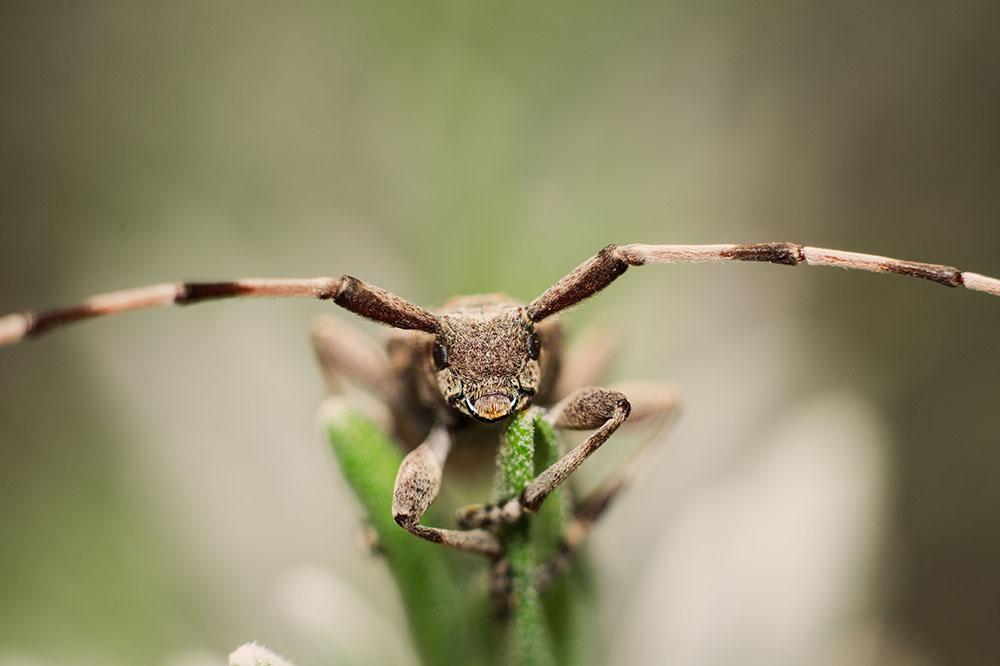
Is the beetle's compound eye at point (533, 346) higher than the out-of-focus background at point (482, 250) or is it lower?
lower

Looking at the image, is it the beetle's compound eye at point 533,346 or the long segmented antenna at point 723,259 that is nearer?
the long segmented antenna at point 723,259

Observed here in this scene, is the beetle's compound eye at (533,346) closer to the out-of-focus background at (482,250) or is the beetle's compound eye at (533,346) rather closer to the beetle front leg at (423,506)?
the beetle front leg at (423,506)

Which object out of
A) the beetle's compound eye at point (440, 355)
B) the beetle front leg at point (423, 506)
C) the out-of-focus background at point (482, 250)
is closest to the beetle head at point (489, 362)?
the beetle's compound eye at point (440, 355)

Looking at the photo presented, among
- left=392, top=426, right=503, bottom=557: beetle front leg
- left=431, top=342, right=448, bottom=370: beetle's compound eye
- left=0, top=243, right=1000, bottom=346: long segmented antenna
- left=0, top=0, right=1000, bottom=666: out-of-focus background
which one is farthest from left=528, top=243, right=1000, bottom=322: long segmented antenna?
left=0, top=0, right=1000, bottom=666: out-of-focus background

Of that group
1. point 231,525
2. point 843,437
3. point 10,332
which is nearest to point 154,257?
point 231,525

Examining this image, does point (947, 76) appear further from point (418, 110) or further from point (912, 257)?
point (418, 110)

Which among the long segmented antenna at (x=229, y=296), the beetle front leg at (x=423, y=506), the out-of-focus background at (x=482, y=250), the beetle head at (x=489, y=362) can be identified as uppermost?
the out-of-focus background at (x=482, y=250)

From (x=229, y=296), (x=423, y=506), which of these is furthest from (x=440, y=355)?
(x=229, y=296)
